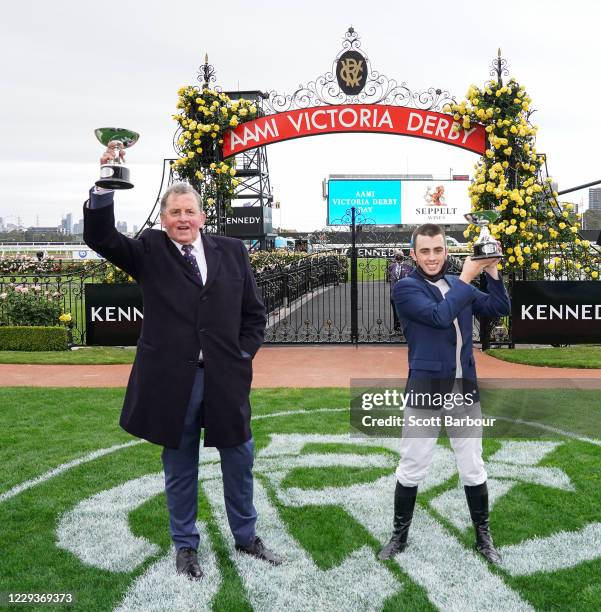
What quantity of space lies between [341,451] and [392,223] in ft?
139

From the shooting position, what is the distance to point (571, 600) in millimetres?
3146

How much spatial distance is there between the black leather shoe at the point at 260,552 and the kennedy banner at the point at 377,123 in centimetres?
887

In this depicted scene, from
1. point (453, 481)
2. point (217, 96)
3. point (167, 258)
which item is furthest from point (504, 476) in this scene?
point (217, 96)

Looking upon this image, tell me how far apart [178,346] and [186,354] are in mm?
57

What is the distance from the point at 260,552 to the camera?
3.62m

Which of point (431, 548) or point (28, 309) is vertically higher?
point (28, 309)

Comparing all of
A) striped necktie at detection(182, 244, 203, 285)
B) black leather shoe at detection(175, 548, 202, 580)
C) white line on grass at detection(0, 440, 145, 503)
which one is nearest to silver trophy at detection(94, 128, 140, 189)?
striped necktie at detection(182, 244, 203, 285)

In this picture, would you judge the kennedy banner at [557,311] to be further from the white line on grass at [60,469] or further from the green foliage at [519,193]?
the white line on grass at [60,469]

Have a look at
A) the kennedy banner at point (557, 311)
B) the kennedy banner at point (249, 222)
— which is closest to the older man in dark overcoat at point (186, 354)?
the kennedy banner at point (557, 311)

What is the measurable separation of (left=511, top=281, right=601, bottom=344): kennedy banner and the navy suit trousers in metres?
7.58

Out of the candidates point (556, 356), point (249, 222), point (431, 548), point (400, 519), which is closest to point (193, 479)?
point (400, 519)

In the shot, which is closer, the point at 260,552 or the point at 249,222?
the point at 260,552

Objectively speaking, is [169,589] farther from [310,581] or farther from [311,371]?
[311,371]

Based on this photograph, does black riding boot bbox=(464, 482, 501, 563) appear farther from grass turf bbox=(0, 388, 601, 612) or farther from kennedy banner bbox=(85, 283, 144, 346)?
kennedy banner bbox=(85, 283, 144, 346)
